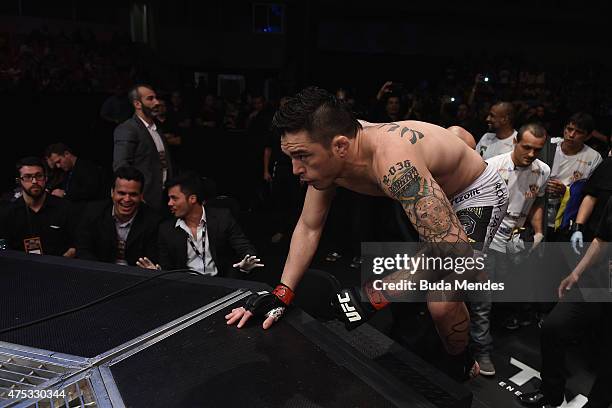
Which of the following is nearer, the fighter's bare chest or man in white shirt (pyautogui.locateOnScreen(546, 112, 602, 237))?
the fighter's bare chest

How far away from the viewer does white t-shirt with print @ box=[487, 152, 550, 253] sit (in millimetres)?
2500

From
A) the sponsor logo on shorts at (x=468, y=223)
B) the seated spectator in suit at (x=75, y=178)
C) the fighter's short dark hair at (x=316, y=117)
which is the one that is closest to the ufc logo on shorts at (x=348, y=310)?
the fighter's short dark hair at (x=316, y=117)

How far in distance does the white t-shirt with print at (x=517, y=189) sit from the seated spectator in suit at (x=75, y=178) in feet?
8.25

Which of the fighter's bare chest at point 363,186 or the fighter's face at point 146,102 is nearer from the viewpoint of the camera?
the fighter's bare chest at point 363,186

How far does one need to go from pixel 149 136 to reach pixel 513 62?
10745 mm

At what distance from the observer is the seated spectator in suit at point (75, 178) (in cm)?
338

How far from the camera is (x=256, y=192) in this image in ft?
17.2

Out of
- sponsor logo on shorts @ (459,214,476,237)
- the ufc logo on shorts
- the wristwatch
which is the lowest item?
the wristwatch

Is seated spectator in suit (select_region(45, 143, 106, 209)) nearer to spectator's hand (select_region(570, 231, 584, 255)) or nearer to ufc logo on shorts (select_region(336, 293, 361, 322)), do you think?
ufc logo on shorts (select_region(336, 293, 361, 322))

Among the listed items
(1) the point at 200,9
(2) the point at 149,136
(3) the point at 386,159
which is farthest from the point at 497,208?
(1) the point at 200,9

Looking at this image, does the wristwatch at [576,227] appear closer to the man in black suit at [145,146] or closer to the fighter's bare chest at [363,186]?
the fighter's bare chest at [363,186]

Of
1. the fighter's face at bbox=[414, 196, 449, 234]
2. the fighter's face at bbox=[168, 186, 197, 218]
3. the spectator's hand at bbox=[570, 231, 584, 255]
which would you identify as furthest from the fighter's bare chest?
the spectator's hand at bbox=[570, 231, 584, 255]

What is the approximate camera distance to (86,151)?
5141 mm

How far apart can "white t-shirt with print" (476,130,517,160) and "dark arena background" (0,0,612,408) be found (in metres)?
0.09
